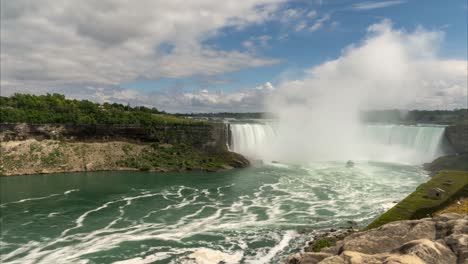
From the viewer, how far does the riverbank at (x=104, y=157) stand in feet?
185

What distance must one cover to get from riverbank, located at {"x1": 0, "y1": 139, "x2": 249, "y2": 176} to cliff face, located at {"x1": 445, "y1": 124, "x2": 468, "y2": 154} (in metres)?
43.7

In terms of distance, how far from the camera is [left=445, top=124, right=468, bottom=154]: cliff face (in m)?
68.6

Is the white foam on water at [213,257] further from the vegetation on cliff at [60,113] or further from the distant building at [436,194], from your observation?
the vegetation on cliff at [60,113]

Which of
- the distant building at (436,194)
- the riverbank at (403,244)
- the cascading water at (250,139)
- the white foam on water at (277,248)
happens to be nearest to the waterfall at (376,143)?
the cascading water at (250,139)

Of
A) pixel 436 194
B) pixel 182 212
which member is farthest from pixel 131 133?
pixel 436 194

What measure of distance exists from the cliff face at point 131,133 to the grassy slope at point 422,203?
40722 millimetres

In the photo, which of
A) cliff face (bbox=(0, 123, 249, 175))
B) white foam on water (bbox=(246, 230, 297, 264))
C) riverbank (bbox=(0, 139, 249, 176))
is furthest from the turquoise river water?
cliff face (bbox=(0, 123, 249, 175))

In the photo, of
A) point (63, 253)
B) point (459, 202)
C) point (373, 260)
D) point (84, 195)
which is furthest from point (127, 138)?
point (373, 260)

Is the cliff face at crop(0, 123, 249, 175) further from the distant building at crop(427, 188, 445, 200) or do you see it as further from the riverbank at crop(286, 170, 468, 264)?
the riverbank at crop(286, 170, 468, 264)

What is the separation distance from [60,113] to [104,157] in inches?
733

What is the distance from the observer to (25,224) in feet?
98.2

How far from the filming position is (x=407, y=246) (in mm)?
11500

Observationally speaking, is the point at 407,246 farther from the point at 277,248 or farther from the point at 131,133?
the point at 131,133

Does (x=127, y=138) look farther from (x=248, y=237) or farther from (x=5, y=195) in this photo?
(x=248, y=237)
